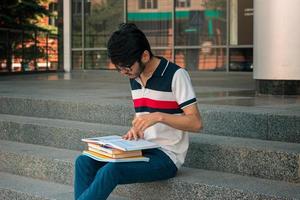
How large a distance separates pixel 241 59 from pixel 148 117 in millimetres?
11144

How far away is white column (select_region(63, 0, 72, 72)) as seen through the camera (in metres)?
17.4

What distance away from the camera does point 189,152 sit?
4664 mm

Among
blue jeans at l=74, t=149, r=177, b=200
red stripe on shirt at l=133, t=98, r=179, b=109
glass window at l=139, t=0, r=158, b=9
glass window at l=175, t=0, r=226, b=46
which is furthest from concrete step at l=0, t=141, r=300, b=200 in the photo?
glass window at l=139, t=0, r=158, b=9

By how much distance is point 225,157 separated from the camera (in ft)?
14.6

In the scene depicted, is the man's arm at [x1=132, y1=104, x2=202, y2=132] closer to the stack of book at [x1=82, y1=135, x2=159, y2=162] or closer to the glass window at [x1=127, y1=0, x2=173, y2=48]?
the stack of book at [x1=82, y1=135, x2=159, y2=162]

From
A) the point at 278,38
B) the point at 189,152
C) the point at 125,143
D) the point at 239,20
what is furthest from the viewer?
the point at 239,20

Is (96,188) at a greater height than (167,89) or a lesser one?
lesser

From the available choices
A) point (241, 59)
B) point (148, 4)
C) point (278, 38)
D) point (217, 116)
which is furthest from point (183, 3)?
point (217, 116)

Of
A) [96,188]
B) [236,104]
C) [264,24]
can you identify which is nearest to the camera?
[96,188]

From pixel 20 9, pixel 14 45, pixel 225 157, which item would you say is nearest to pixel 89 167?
pixel 225 157

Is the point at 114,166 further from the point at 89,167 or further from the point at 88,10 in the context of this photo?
the point at 88,10

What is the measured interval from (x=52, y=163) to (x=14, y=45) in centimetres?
1146

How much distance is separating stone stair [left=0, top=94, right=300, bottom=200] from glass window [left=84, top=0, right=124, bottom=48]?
10.1m

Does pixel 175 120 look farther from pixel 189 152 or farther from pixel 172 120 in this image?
pixel 189 152
